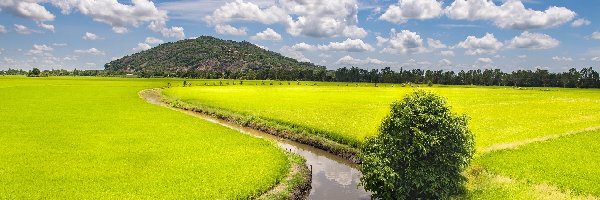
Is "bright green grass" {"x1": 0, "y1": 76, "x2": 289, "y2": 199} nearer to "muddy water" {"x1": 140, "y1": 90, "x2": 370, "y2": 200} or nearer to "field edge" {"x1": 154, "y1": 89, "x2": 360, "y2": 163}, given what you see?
"muddy water" {"x1": 140, "y1": 90, "x2": 370, "y2": 200}

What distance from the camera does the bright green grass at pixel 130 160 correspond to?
20344 mm

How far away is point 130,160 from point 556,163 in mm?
23446

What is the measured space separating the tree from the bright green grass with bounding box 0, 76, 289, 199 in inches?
244

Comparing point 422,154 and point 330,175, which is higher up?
point 422,154

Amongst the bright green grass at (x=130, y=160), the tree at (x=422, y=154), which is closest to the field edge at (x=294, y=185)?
the bright green grass at (x=130, y=160)

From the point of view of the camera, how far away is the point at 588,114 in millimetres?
50781

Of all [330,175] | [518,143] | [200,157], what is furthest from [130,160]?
[518,143]

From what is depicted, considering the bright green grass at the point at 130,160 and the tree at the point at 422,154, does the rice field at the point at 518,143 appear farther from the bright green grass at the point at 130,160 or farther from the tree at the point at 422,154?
the bright green grass at the point at 130,160

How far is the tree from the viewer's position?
60.8 feet

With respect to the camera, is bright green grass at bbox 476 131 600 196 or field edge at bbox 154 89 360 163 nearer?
bright green grass at bbox 476 131 600 196

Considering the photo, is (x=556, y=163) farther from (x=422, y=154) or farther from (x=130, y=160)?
(x=130, y=160)

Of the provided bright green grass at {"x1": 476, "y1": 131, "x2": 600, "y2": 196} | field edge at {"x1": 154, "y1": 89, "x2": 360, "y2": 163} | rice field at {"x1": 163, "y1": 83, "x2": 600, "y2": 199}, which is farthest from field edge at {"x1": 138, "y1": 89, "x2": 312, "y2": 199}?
bright green grass at {"x1": 476, "y1": 131, "x2": 600, "y2": 196}

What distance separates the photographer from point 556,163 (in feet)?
81.4

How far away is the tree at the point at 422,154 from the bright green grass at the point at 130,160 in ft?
20.3
